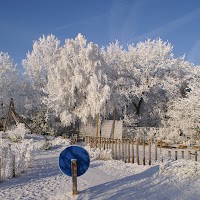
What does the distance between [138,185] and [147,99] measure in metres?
21.7

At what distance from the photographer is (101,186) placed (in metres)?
8.80

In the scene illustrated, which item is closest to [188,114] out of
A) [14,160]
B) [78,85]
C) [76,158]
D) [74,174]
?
[78,85]

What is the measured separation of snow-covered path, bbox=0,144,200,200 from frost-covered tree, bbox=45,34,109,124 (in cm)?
1492

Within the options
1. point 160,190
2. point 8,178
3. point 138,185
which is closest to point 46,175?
point 8,178

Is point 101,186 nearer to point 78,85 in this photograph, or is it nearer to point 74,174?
point 74,174

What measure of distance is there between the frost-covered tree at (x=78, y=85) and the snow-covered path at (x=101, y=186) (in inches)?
587

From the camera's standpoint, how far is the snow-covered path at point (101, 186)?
7.87 meters

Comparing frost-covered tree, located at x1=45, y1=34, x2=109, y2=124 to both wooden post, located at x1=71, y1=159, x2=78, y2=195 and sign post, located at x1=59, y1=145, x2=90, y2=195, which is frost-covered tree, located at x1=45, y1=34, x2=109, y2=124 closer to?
sign post, located at x1=59, y1=145, x2=90, y2=195

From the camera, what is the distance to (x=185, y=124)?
988 inches

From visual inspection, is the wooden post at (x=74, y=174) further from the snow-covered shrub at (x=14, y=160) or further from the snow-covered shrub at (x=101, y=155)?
the snow-covered shrub at (x=101, y=155)

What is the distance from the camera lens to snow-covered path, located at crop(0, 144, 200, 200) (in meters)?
7.87

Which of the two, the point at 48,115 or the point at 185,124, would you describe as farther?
the point at 48,115

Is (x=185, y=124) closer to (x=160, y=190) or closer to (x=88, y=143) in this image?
(x=88, y=143)

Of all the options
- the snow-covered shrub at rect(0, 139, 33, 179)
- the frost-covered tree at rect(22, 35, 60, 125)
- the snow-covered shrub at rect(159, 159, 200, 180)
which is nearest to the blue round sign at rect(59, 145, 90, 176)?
the snow-covered shrub at rect(0, 139, 33, 179)
